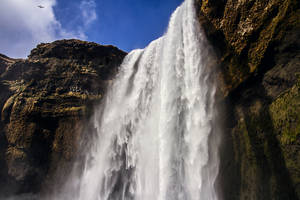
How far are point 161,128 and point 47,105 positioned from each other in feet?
37.4

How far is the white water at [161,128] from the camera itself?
764 cm

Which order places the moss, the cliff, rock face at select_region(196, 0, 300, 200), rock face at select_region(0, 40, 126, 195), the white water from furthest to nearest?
rock face at select_region(0, 40, 126, 195) < the white water < the cliff < rock face at select_region(196, 0, 300, 200) < the moss

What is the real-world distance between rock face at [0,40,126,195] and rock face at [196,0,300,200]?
10.7m

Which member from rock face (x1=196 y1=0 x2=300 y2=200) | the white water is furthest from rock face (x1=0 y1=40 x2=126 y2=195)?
rock face (x1=196 y1=0 x2=300 y2=200)

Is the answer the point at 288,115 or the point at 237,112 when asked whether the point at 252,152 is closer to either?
the point at 237,112

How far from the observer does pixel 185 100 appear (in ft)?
28.3

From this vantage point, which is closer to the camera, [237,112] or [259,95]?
[259,95]

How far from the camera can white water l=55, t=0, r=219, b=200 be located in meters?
7.64

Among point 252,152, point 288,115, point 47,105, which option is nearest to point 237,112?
point 252,152

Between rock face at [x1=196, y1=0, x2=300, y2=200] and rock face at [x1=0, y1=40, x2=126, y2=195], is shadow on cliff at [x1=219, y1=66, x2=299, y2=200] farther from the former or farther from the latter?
rock face at [x1=0, y1=40, x2=126, y2=195]

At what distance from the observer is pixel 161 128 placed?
26.7 ft

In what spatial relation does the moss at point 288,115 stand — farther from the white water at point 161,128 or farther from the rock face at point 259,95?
the white water at point 161,128

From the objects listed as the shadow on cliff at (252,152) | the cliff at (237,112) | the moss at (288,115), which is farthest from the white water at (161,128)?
the moss at (288,115)

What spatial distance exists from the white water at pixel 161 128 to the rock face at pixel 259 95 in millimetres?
712
